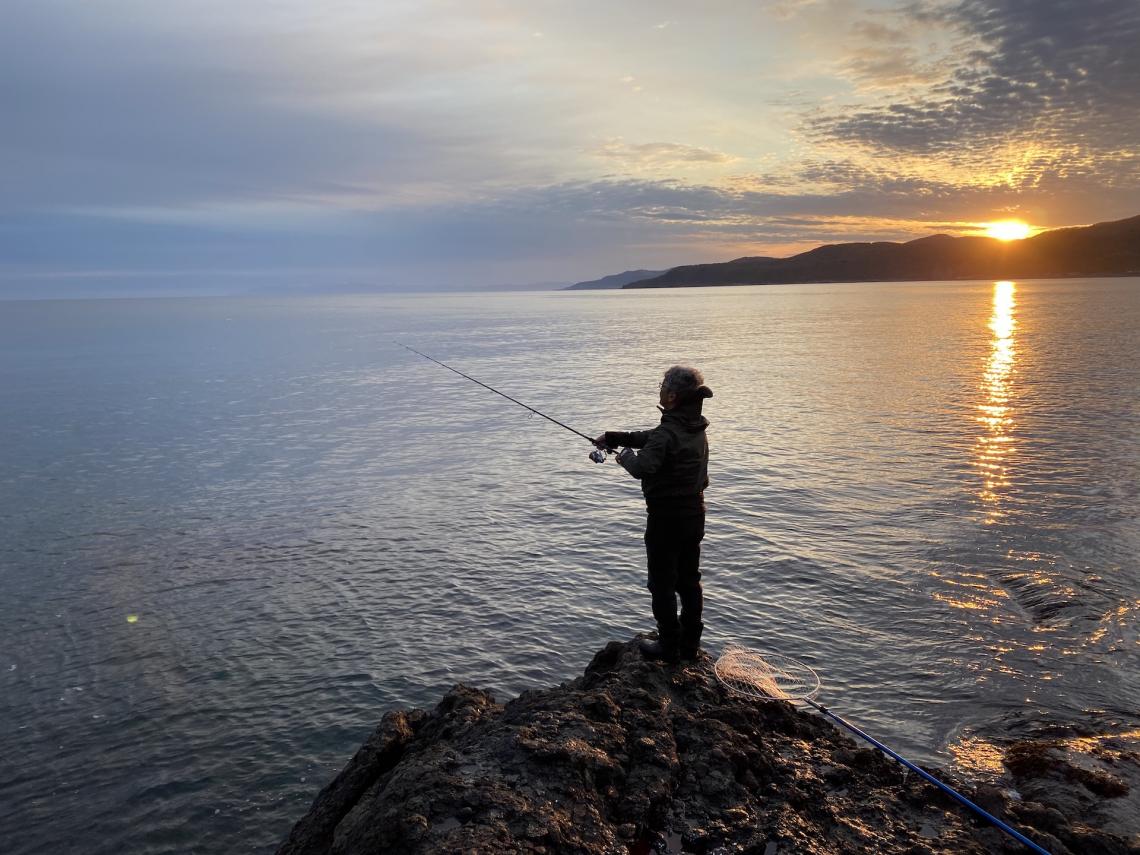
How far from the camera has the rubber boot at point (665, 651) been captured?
7.27 m

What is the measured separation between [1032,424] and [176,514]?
25.5 meters

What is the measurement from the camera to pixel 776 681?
8344 millimetres

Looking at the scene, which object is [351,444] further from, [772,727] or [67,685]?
[772,727]

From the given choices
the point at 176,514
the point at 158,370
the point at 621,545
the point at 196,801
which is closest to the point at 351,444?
the point at 176,514

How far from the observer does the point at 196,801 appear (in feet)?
23.7

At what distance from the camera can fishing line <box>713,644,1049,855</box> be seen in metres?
6.36

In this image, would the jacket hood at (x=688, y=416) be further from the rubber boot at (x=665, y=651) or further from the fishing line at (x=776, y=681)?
the fishing line at (x=776, y=681)

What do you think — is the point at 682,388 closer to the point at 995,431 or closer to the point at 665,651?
the point at 665,651

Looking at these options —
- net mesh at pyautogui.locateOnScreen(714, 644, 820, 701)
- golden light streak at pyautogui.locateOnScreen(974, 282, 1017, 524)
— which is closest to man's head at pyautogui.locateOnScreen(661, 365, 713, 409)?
net mesh at pyautogui.locateOnScreen(714, 644, 820, 701)

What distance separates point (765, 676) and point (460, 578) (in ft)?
20.3

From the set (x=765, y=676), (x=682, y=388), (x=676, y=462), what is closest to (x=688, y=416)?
(x=682, y=388)

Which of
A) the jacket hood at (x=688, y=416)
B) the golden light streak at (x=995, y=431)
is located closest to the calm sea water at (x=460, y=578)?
the golden light streak at (x=995, y=431)

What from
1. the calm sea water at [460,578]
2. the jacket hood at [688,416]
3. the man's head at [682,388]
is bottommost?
the calm sea water at [460,578]

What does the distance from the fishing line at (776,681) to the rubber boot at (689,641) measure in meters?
0.33
